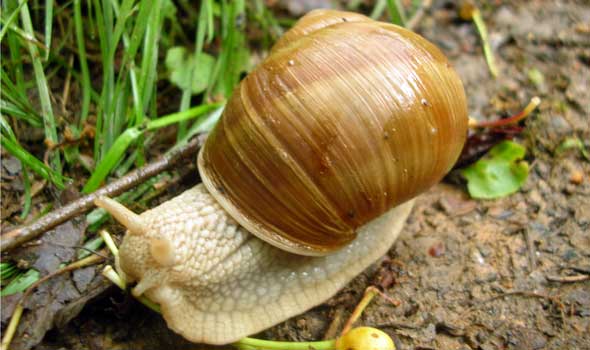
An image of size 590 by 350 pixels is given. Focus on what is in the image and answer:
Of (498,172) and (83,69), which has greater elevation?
(83,69)

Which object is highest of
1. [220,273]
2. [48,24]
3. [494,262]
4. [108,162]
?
[48,24]

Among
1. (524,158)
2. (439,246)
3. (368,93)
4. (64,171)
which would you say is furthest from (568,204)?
(64,171)

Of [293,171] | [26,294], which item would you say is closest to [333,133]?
[293,171]

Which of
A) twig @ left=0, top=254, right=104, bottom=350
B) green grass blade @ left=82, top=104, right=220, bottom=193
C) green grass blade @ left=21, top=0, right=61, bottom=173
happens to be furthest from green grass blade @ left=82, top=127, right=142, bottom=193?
twig @ left=0, top=254, right=104, bottom=350

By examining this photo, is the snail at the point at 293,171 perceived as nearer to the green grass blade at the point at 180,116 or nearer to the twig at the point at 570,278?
the green grass blade at the point at 180,116

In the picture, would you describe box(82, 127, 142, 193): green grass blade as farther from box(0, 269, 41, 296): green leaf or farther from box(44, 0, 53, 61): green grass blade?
box(44, 0, 53, 61): green grass blade

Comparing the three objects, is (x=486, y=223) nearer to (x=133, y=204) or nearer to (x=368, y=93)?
(x=368, y=93)

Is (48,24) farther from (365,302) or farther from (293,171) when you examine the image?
(365,302)
